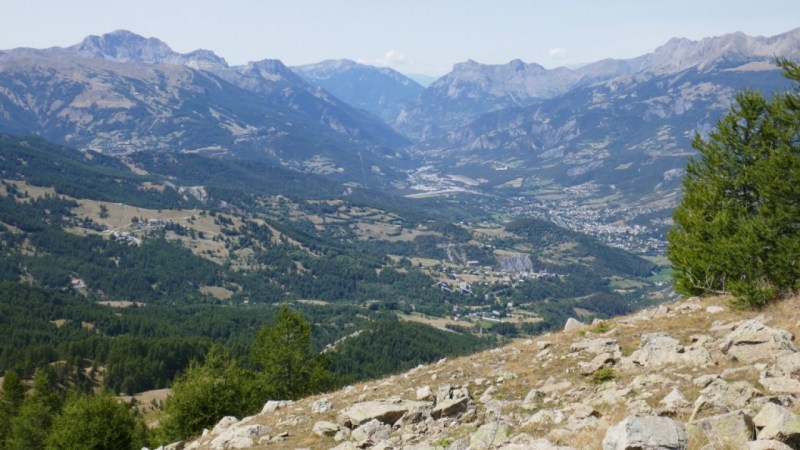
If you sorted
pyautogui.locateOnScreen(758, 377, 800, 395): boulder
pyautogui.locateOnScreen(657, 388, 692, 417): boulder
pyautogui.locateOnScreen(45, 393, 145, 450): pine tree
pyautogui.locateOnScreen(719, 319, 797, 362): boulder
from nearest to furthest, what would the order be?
pyautogui.locateOnScreen(657, 388, 692, 417): boulder
pyautogui.locateOnScreen(758, 377, 800, 395): boulder
pyautogui.locateOnScreen(719, 319, 797, 362): boulder
pyautogui.locateOnScreen(45, 393, 145, 450): pine tree

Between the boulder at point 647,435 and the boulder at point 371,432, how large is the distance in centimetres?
1048

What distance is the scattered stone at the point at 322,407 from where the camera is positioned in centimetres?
2867

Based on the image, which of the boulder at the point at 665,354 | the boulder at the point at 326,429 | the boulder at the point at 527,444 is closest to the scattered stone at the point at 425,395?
the boulder at the point at 326,429

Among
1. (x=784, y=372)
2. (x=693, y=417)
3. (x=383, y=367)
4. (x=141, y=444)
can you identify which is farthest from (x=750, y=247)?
(x=383, y=367)

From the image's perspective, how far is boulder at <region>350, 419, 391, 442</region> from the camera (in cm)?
2169

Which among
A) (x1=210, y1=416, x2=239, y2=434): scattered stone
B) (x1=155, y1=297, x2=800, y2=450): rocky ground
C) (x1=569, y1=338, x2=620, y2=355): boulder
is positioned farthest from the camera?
(x1=210, y1=416, x2=239, y2=434): scattered stone

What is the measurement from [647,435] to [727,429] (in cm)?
214

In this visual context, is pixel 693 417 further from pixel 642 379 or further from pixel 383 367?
pixel 383 367

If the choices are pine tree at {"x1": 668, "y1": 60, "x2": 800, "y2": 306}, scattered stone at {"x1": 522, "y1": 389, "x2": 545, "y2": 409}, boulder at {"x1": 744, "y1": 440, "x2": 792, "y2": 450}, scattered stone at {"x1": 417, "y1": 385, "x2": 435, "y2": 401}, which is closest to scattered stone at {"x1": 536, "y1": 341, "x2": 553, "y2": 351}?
scattered stone at {"x1": 417, "y1": 385, "x2": 435, "y2": 401}

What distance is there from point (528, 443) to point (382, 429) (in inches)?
327

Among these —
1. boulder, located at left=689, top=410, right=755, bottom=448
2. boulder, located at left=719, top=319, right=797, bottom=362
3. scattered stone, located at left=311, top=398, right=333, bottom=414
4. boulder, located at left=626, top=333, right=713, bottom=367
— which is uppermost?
boulder, located at left=689, top=410, right=755, bottom=448

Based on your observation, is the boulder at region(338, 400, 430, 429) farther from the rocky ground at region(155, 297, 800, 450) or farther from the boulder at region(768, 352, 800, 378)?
the boulder at region(768, 352, 800, 378)

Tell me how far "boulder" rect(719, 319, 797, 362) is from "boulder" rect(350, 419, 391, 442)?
13.8 metres

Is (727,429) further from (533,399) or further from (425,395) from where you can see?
(425,395)
